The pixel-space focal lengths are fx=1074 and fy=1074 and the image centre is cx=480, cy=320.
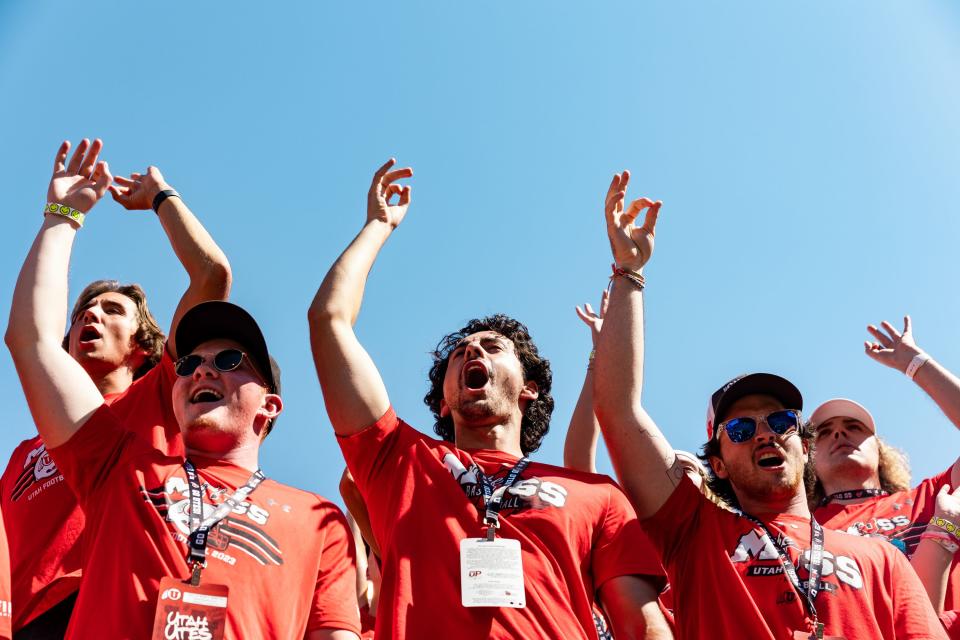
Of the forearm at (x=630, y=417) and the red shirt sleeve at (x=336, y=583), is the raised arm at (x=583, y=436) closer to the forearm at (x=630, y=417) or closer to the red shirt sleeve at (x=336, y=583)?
the forearm at (x=630, y=417)

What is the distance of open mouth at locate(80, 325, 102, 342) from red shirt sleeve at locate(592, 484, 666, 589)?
3.21 m

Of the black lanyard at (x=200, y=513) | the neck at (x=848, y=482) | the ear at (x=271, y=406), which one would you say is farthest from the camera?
the neck at (x=848, y=482)

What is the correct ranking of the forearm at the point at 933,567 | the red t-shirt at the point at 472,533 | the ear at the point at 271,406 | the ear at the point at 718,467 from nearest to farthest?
1. the red t-shirt at the point at 472,533
2. the ear at the point at 271,406
3. the forearm at the point at 933,567
4. the ear at the point at 718,467

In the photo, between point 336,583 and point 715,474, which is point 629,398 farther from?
point 336,583

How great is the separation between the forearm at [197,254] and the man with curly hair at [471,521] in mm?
842

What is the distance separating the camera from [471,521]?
4609 millimetres

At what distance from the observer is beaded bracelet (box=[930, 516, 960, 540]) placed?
575 centimetres

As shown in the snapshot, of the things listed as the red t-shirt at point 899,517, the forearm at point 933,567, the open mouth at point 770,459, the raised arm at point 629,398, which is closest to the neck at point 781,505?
the open mouth at point 770,459

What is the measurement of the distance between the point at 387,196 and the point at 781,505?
2.68 meters

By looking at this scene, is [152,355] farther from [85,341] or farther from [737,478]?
[737,478]

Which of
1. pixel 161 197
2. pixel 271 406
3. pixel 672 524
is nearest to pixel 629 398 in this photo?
pixel 672 524

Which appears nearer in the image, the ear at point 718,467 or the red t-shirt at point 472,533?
the red t-shirt at point 472,533

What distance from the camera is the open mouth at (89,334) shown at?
623cm

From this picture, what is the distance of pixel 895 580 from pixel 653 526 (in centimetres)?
115
